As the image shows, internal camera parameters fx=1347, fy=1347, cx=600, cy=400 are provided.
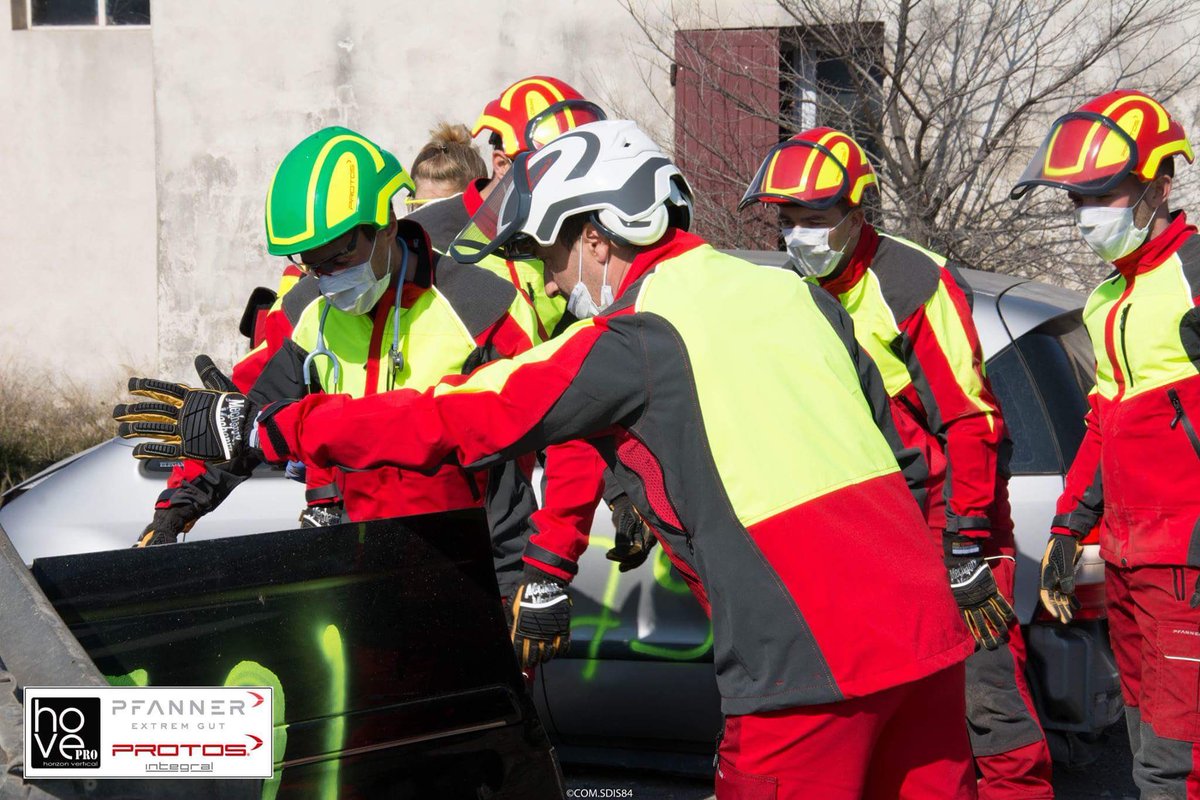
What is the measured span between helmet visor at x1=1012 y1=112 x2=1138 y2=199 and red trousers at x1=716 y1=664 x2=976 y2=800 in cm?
200

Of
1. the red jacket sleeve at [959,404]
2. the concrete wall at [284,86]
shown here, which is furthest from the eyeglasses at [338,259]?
the concrete wall at [284,86]

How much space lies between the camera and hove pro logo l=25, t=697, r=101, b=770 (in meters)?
2.09

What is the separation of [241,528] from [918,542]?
10.1 feet

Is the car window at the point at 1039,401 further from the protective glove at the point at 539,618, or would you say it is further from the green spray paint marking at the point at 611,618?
the protective glove at the point at 539,618

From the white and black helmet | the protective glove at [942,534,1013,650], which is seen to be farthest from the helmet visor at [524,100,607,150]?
the protective glove at [942,534,1013,650]

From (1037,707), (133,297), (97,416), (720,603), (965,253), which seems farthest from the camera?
(133,297)

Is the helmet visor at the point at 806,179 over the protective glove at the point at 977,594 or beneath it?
over

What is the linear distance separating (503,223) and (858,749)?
119 centimetres

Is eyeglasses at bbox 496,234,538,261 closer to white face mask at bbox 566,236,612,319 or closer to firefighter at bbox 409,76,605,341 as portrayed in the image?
white face mask at bbox 566,236,612,319

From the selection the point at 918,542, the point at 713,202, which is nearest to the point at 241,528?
the point at 918,542

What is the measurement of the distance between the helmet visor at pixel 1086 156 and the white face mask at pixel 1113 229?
64 mm

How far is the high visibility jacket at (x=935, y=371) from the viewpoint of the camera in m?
4.13

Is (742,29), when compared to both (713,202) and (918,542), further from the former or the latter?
(918,542)

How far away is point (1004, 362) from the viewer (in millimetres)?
4641
